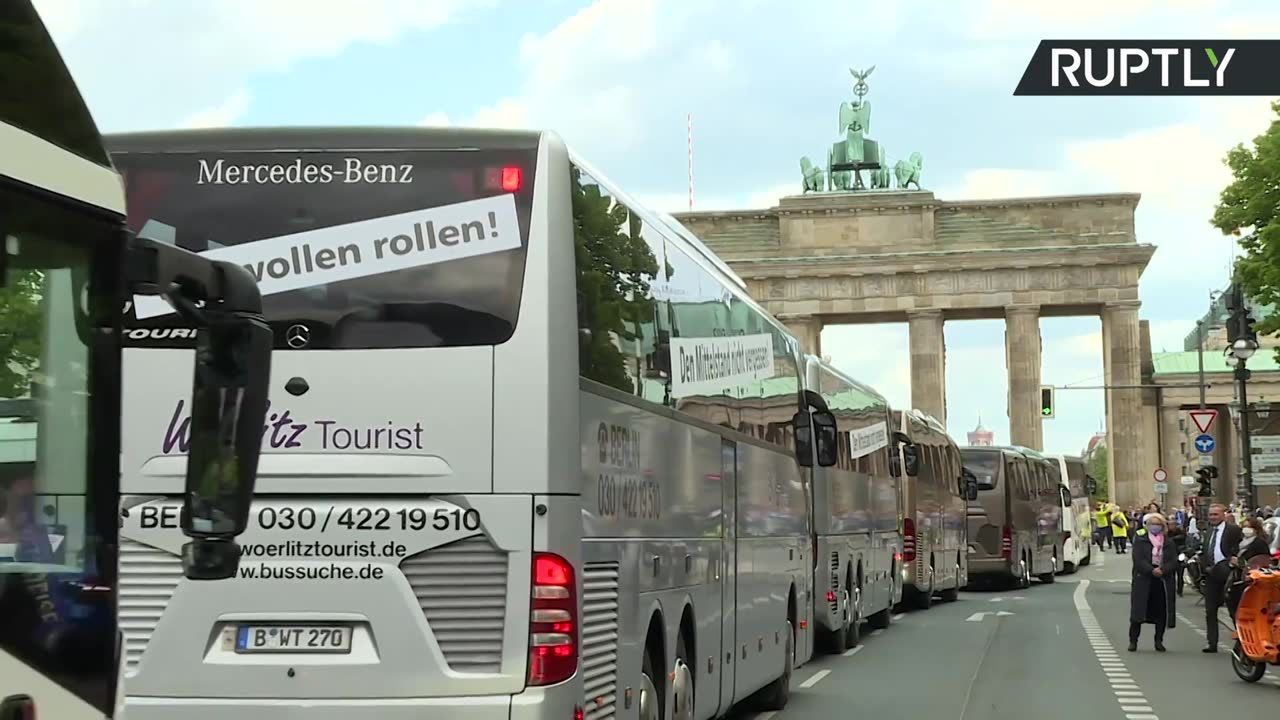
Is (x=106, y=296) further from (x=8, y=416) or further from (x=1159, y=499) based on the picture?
(x=1159, y=499)

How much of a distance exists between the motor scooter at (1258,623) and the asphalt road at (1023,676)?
0.23 m

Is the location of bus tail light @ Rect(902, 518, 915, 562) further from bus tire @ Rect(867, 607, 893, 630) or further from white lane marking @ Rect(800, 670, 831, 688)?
white lane marking @ Rect(800, 670, 831, 688)

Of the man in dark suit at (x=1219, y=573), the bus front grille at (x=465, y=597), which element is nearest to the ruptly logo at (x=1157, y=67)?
the bus front grille at (x=465, y=597)

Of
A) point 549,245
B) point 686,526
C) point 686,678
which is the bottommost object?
point 686,678

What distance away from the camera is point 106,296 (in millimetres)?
4406

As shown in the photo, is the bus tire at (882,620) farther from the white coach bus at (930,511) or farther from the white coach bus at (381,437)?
the white coach bus at (381,437)

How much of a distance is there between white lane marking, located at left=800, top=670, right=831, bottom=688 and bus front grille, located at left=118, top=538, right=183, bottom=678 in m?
11.4

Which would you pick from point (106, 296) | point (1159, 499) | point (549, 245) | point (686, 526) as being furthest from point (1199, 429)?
point (1159, 499)

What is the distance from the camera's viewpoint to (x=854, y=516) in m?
24.5

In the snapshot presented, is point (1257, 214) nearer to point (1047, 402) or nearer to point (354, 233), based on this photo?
point (1047, 402)

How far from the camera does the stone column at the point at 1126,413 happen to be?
95.0m

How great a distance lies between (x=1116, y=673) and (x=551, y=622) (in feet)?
44.9

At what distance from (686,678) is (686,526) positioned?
806 mm

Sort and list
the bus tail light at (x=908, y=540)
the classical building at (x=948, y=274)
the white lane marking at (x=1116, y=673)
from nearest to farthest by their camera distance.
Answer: the white lane marking at (x=1116, y=673) → the bus tail light at (x=908, y=540) → the classical building at (x=948, y=274)
